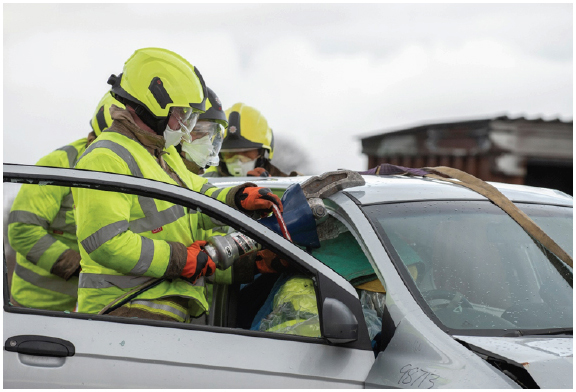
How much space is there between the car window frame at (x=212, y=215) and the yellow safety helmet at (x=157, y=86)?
0.64 meters

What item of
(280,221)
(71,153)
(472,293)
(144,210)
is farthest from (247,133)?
(472,293)

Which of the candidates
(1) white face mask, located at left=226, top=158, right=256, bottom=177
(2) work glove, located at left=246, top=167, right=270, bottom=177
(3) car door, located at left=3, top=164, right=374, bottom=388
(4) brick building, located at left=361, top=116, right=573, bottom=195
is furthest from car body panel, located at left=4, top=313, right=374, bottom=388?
(4) brick building, located at left=361, top=116, right=573, bottom=195

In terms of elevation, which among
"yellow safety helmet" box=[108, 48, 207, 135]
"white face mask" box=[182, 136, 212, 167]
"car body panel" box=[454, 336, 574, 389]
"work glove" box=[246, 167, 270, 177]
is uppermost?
"yellow safety helmet" box=[108, 48, 207, 135]

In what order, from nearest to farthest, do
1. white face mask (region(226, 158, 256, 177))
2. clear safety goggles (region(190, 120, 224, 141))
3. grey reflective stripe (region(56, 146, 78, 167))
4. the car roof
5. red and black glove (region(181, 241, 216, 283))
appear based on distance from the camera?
red and black glove (region(181, 241, 216, 283))
the car roof
clear safety goggles (region(190, 120, 224, 141))
grey reflective stripe (region(56, 146, 78, 167))
white face mask (region(226, 158, 256, 177))

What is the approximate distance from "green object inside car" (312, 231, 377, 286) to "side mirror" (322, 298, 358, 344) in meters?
0.58

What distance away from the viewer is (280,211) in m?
2.82

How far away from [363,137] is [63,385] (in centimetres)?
1355

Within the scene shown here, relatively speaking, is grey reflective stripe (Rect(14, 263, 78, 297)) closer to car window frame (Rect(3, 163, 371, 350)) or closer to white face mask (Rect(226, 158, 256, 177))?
car window frame (Rect(3, 163, 371, 350))

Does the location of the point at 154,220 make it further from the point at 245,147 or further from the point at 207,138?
the point at 245,147

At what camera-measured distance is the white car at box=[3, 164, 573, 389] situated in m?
1.95

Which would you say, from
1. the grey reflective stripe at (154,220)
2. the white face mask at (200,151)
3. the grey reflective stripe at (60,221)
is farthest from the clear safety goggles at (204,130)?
the grey reflective stripe at (60,221)

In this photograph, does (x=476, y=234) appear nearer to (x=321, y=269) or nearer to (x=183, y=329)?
(x=321, y=269)

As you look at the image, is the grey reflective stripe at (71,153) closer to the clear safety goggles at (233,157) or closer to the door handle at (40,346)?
the clear safety goggles at (233,157)

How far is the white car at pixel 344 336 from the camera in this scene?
Result: 195 centimetres
